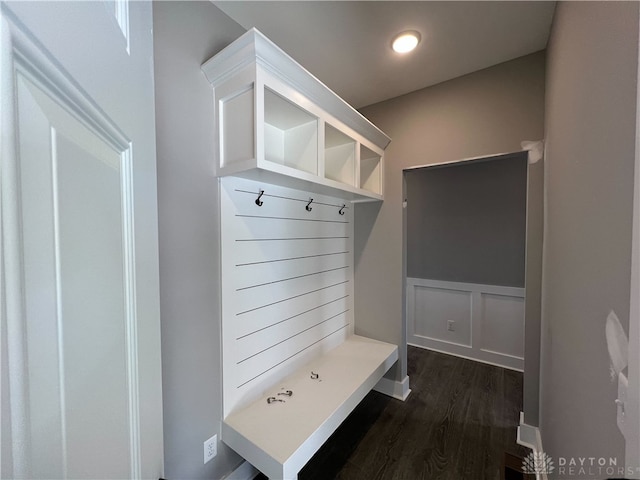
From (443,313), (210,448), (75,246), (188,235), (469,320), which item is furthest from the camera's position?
(443,313)

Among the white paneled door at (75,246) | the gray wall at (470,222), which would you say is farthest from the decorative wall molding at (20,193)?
the gray wall at (470,222)

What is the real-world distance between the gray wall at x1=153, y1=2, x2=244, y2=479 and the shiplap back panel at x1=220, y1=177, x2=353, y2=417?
0.08m

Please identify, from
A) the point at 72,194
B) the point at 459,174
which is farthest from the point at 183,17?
the point at 459,174

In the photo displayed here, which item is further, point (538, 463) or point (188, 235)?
point (538, 463)

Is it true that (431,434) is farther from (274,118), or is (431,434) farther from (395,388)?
(274,118)

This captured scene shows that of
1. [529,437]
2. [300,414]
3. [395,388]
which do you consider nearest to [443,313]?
[395,388]

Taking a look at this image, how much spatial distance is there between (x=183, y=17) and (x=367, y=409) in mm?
2840

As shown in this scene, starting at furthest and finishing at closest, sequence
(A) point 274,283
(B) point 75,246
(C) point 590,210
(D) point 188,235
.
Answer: (A) point 274,283 < (D) point 188,235 < (C) point 590,210 < (B) point 75,246

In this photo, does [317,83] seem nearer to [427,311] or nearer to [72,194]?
[72,194]

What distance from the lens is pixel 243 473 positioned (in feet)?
4.87

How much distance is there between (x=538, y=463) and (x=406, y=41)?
265 cm

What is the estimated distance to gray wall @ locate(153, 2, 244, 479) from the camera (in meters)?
1.13

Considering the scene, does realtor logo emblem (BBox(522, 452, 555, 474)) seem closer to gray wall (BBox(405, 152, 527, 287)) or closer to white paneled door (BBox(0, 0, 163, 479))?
gray wall (BBox(405, 152, 527, 287))

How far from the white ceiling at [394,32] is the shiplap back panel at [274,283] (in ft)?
2.94
